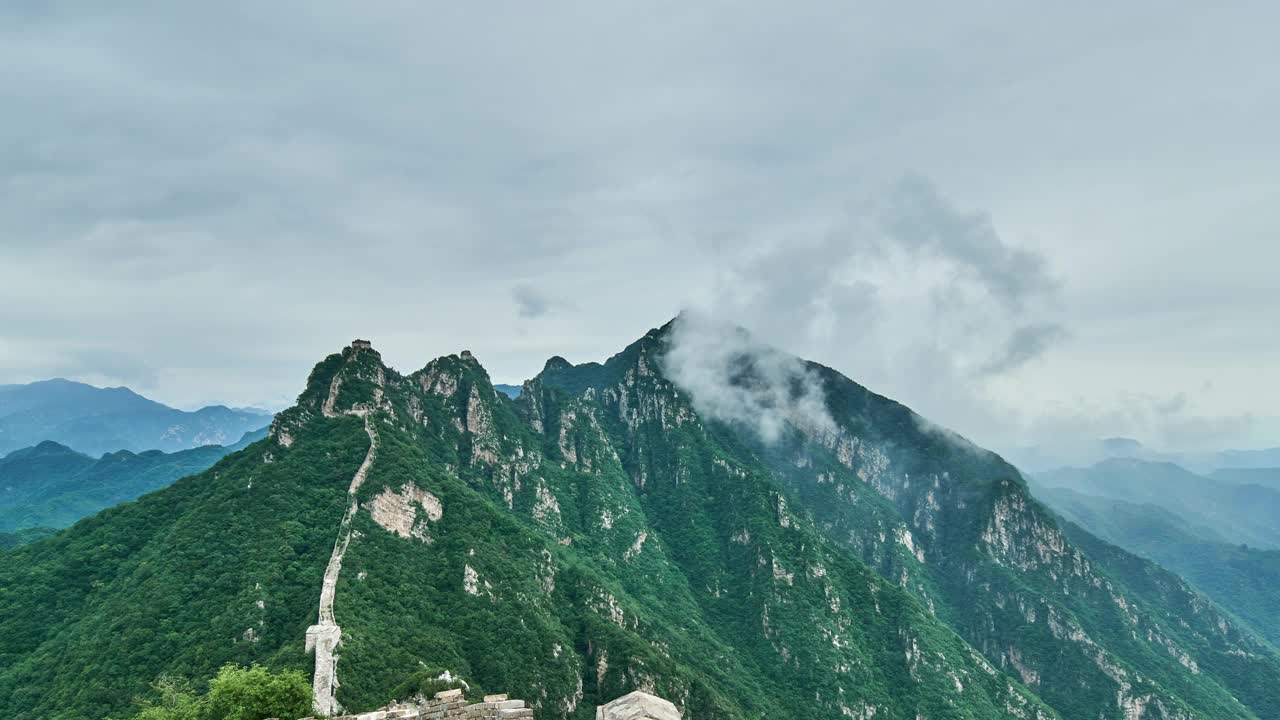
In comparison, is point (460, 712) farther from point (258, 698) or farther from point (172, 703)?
point (172, 703)

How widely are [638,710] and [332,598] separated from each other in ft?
311

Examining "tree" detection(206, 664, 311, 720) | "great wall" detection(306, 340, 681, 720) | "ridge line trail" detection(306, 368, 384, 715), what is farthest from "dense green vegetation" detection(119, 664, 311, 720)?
"ridge line trail" detection(306, 368, 384, 715)

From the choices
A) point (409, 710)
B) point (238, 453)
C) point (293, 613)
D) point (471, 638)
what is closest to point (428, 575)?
point (471, 638)

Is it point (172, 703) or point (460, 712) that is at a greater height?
point (460, 712)

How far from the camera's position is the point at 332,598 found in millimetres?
110812

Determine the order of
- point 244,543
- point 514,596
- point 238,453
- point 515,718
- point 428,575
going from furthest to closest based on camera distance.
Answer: point 238,453, point 514,596, point 428,575, point 244,543, point 515,718

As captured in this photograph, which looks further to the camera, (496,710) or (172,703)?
(172,703)

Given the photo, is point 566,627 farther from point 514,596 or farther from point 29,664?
point 29,664

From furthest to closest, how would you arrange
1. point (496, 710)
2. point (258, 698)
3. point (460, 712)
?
point (258, 698), point (496, 710), point (460, 712)

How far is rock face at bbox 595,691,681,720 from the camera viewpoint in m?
32.6

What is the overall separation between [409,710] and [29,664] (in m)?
105

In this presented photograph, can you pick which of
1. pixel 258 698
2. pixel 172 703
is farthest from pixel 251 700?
pixel 172 703

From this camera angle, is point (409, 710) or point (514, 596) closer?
point (409, 710)

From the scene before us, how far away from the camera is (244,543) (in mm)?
119875
